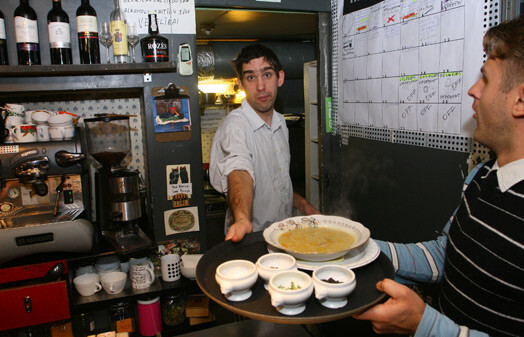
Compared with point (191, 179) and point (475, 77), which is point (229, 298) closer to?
point (475, 77)

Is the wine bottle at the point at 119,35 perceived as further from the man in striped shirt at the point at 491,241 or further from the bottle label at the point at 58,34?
the man in striped shirt at the point at 491,241

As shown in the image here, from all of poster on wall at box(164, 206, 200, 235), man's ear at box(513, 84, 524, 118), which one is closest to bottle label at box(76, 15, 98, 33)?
poster on wall at box(164, 206, 200, 235)

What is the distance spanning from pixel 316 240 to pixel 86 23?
1.53m

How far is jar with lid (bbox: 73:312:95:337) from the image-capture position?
222 cm

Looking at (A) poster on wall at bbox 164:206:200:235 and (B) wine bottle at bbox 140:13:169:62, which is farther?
(A) poster on wall at bbox 164:206:200:235

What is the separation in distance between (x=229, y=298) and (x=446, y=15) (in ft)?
4.48

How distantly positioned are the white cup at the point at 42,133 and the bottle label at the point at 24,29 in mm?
419

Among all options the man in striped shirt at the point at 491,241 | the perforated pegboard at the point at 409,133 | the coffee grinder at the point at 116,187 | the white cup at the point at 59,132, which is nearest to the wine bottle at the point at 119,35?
the coffee grinder at the point at 116,187

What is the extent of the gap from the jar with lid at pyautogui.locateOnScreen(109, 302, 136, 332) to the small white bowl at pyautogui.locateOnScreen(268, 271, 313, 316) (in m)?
1.55

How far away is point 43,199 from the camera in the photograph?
2.01 m

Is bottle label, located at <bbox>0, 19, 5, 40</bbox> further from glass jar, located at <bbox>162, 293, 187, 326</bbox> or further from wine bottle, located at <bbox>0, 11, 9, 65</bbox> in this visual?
glass jar, located at <bbox>162, 293, 187, 326</bbox>

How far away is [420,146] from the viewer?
5.72 feet

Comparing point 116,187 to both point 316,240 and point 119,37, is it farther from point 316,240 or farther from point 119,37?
point 316,240

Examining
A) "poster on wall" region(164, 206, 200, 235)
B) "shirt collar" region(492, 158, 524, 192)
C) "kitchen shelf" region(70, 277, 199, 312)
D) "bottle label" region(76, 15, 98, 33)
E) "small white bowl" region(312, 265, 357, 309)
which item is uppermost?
"bottle label" region(76, 15, 98, 33)
